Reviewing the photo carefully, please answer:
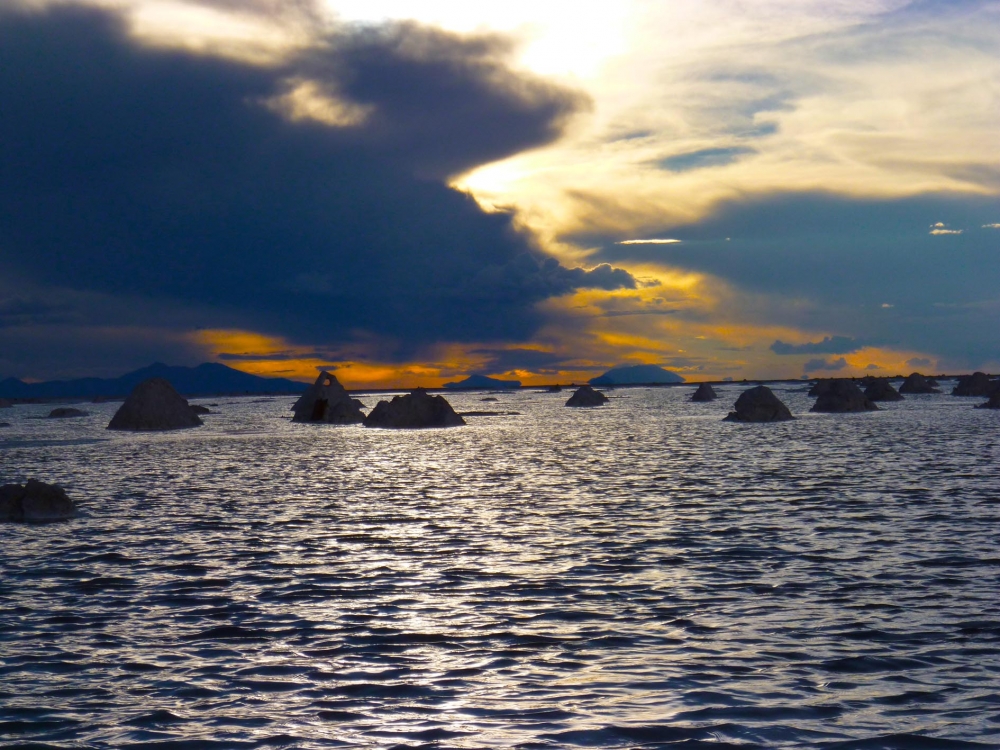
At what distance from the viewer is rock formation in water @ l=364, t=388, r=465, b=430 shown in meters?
80.6

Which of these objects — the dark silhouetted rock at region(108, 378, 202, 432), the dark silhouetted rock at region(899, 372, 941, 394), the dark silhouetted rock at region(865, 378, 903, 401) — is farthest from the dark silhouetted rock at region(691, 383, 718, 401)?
the dark silhouetted rock at region(108, 378, 202, 432)

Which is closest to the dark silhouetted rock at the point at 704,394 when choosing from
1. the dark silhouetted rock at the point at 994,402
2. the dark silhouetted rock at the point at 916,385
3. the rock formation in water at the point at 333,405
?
the dark silhouetted rock at the point at 916,385

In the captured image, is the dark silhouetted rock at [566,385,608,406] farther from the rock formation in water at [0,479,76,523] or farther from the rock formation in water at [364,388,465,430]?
the rock formation in water at [0,479,76,523]

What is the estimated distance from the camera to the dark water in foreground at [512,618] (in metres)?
9.10

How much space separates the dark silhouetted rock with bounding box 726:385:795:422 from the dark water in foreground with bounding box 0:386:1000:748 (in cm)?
4756

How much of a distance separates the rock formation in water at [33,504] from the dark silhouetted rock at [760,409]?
210 feet

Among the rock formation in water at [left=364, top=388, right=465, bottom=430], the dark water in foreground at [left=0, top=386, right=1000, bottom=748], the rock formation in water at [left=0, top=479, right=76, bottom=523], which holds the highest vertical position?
the rock formation in water at [left=364, top=388, right=465, bottom=430]

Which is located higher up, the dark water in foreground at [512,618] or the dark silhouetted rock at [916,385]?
the dark silhouetted rock at [916,385]

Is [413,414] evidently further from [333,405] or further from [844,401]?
[844,401]

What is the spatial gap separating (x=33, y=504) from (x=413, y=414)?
56684mm

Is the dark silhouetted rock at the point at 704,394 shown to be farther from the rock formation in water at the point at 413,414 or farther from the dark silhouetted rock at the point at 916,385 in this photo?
the rock formation in water at the point at 413,414

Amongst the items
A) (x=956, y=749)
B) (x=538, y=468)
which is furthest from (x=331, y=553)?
(x=538, y=468)

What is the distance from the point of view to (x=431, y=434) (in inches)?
2899

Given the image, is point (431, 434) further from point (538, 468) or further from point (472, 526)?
point (472, 526)
